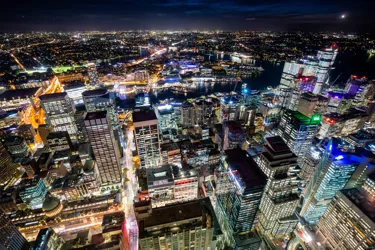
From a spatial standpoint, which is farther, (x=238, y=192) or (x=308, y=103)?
(x=308, y=103)

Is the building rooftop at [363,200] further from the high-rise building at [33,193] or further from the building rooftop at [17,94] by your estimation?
the building rooftop at [17,94]

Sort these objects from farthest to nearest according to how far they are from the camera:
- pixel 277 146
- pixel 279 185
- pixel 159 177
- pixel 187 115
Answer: pixel 187 115 → pixel 159 177 → pixel 279 185 → pixel 277 146

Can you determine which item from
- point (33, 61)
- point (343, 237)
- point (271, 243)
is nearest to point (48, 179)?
point (271, 243)

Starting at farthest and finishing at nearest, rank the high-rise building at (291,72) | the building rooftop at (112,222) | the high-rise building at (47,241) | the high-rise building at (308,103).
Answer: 1. the high-rise building at (291,72)
2. the high-rise building at (308,103)
3. the building rooftop at (112,222)
4. the high-rise building at (47,241)

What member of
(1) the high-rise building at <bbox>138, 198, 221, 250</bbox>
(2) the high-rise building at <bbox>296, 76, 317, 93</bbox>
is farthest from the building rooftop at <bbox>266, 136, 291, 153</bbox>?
(2) the high-rise building at <bbox>296, 76, 317, 93</bbox>

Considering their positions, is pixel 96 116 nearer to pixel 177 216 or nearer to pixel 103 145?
pixel 103 145

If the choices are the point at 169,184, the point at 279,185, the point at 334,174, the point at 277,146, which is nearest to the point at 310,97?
the point at 334,174

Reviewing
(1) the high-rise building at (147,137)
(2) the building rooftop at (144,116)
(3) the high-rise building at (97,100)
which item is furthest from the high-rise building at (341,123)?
(3) the high-rise building at (97,100)
